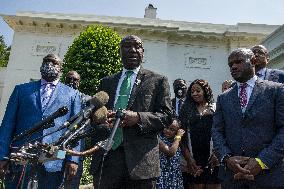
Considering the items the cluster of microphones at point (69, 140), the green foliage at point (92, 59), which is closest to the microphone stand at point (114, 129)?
the cluster of microphones at point (69, 140)

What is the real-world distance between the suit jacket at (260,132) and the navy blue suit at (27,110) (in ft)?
5.44

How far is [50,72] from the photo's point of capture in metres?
3.96

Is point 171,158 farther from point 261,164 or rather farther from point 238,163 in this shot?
point 261,164

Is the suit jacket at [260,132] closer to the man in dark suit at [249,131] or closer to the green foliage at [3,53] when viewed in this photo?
the man in dark suit at [249,131]

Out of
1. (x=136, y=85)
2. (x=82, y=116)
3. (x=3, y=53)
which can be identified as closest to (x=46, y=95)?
(x=136, y=85)

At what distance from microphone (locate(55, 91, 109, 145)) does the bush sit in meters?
15.6

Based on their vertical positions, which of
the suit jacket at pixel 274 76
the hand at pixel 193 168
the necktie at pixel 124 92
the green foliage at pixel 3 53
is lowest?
the hand at pixel 193 168

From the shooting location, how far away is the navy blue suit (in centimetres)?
380

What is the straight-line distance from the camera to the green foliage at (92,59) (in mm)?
17922

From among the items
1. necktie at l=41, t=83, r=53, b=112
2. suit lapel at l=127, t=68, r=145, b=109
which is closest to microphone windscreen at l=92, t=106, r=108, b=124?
suit lapel at l=127, t=68, r=145, b=109

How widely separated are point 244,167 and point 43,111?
2.23 m

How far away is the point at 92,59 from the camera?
18.3m

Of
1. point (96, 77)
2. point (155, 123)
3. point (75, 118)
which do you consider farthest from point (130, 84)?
point (96, 77)

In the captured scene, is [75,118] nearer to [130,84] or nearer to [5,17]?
[130,84]
